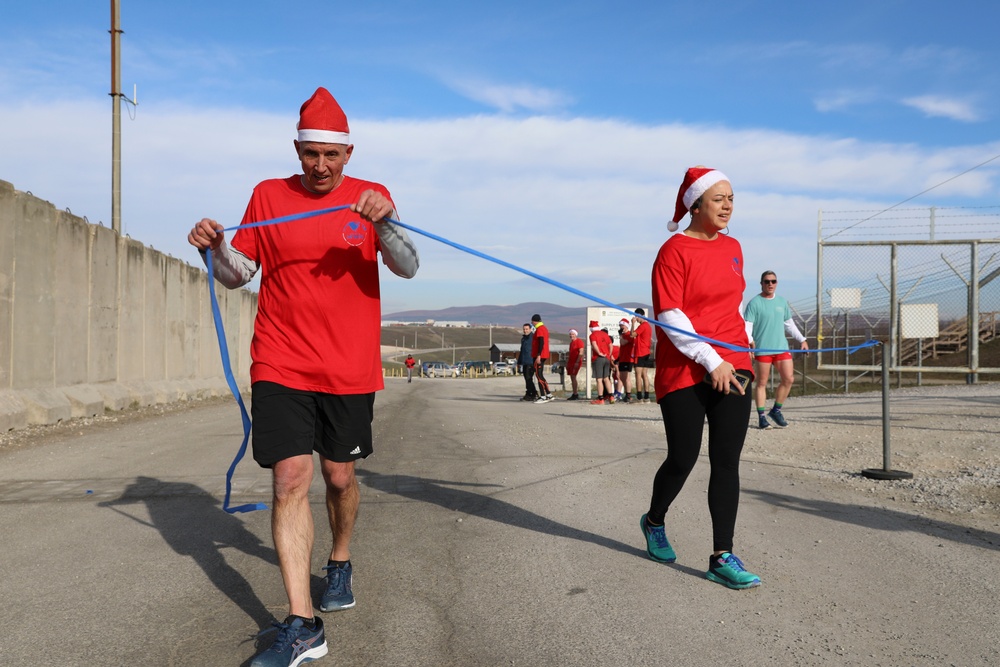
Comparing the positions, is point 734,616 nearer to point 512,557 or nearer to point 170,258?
point 512,557

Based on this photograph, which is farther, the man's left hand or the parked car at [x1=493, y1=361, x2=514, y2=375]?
the parked car at [x1=493, y1=361, x2=514, y2=375]

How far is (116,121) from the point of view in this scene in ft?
68.8

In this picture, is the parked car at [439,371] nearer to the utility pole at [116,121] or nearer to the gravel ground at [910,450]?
the utility pole at [116,121]

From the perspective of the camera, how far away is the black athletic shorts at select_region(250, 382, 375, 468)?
344cm

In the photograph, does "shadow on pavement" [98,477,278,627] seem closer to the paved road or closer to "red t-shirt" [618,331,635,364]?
the paved road

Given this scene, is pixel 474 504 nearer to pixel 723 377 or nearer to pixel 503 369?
pixel 723 377

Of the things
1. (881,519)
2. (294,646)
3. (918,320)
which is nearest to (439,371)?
(918,320)

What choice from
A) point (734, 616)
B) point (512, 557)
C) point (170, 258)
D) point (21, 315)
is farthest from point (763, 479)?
point (170, 258)

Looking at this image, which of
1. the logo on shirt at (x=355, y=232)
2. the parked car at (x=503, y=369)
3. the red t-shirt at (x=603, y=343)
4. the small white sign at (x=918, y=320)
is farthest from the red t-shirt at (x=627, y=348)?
the parked car at (x=503, y=369)

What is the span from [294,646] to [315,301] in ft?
4.21

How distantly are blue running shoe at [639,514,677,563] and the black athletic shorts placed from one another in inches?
62.4

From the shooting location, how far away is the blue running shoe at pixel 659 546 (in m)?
4.52

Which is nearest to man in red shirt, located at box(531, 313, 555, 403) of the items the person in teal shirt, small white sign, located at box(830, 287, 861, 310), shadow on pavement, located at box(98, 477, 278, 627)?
small white sign, located at box(830, 287, 861, 310)

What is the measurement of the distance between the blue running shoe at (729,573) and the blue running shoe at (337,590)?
1638 mm
